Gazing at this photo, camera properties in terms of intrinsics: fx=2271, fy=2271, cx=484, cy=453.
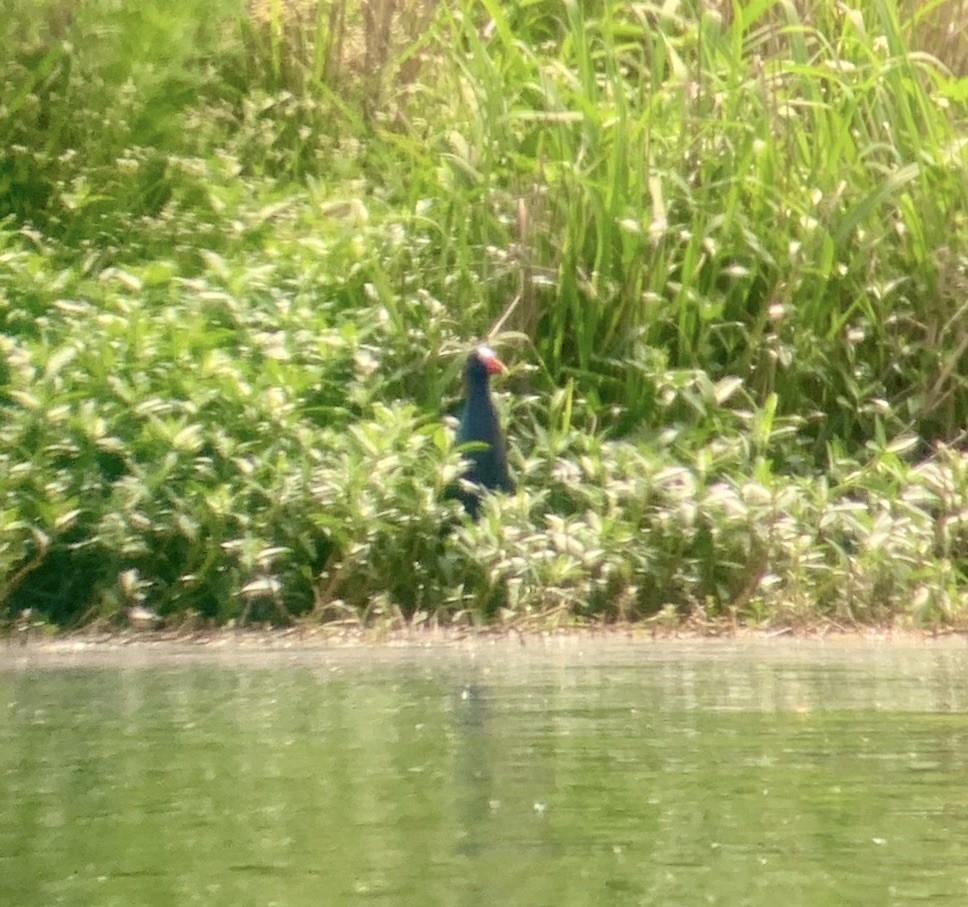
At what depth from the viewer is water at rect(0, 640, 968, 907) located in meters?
3.03

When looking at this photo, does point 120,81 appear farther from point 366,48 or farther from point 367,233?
point 367,233

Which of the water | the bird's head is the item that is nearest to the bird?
the bird's head

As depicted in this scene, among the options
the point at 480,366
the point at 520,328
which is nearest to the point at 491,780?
the point at 480,366

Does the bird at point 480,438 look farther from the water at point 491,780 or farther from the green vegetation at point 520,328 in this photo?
the water at point 491,780

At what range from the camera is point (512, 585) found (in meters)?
6.32

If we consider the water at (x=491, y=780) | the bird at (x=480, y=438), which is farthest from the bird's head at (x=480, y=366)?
the water at (x=491, y=780)

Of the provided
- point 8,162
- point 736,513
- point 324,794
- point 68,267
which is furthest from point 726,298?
point 324,794

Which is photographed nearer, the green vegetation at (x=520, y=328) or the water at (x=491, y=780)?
the water at (x=491, y=780)

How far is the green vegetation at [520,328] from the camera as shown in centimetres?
651

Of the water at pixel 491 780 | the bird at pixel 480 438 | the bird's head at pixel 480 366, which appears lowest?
the bird at pixel 480 438

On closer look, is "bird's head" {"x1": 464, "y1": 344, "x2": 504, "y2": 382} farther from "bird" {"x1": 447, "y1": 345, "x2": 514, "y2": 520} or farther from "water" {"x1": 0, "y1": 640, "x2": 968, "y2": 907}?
"water" {"x1": 0, "y1": 640, "x2": 968, "y2": 907}

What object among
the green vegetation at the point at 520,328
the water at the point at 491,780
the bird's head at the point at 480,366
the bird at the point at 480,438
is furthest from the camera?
the bird's head at the point at 480,366

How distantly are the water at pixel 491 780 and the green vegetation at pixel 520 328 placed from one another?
79 cm

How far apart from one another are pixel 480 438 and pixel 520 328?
81 centimetres
